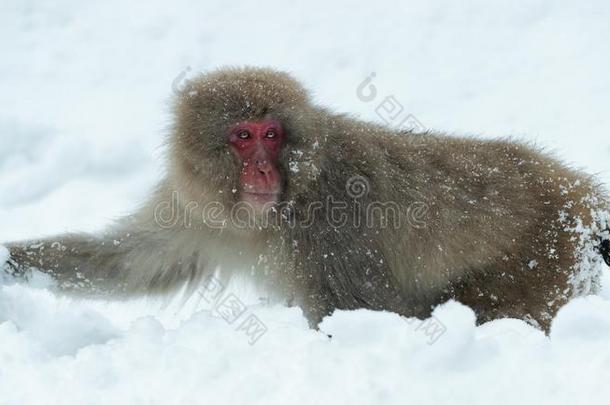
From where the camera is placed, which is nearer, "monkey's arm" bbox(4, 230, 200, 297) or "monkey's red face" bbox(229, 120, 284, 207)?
"monkey's red face" bbox(229, 120, 284, 207)

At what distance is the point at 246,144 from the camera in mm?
3240

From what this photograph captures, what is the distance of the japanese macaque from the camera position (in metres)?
3.29

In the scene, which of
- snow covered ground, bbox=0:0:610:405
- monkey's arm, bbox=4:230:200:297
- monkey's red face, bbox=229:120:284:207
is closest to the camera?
snow covered ground, bbox=0:0:610:405

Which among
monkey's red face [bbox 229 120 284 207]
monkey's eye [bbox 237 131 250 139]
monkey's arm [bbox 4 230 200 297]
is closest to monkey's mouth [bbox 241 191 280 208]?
monkey's red face [bbox 229 120 284 207]

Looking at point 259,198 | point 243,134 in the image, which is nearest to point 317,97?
point 243,134

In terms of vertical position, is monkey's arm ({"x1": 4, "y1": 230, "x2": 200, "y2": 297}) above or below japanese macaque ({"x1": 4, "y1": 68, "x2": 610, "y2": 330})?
below

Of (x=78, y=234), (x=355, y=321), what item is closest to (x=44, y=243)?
(x=78, y=234)

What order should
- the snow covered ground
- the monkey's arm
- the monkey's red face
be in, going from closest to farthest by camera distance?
the snow covered ground → the monkey's red face → the monkey's arm

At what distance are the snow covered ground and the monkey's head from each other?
1.17 feet

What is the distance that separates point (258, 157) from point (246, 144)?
84 mm

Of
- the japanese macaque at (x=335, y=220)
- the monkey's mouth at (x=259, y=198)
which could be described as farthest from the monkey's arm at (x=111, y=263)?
the monkey's mouth at (x=259, y=198)

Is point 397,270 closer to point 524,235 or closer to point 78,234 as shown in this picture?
point 524,235

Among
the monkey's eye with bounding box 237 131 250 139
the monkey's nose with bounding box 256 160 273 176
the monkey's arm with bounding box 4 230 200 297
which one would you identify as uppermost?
the monkey's eye with bounding box 237 131 250 139

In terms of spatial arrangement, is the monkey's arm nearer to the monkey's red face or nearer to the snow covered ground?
the snow covered ground
